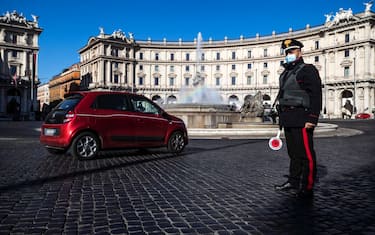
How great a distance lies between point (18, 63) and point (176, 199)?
2650 inches

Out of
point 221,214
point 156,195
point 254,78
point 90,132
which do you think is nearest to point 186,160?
point 90,132

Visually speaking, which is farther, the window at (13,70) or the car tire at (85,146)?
the window at (13,70)

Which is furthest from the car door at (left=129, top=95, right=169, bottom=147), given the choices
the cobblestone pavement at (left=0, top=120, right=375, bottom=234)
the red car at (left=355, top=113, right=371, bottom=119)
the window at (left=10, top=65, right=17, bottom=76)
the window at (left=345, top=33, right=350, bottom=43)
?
the window at (left=345, top=33, right=350, bottom=43)

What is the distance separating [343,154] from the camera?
10.1 meters

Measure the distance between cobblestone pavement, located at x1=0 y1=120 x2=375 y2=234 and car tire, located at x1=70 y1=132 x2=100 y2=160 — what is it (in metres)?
0.34

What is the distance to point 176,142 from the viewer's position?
10.1 meters

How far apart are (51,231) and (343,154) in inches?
354

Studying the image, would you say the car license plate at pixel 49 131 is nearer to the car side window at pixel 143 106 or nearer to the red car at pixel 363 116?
the car side window at pixel 143 106

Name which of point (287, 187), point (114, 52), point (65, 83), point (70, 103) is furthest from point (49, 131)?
point (65, 83)

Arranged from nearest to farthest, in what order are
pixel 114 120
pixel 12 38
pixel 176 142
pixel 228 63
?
pixel 114 120 → pixel 176 142 → pixel 12 38 → pixel 228 63

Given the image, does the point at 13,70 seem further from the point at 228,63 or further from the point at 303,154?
the point at 303,154

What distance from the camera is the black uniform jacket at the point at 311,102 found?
471 centimetres

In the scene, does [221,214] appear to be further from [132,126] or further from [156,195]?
[132,126]

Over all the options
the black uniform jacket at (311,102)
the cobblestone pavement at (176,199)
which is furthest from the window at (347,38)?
the black uniform jacket at (311,102)
